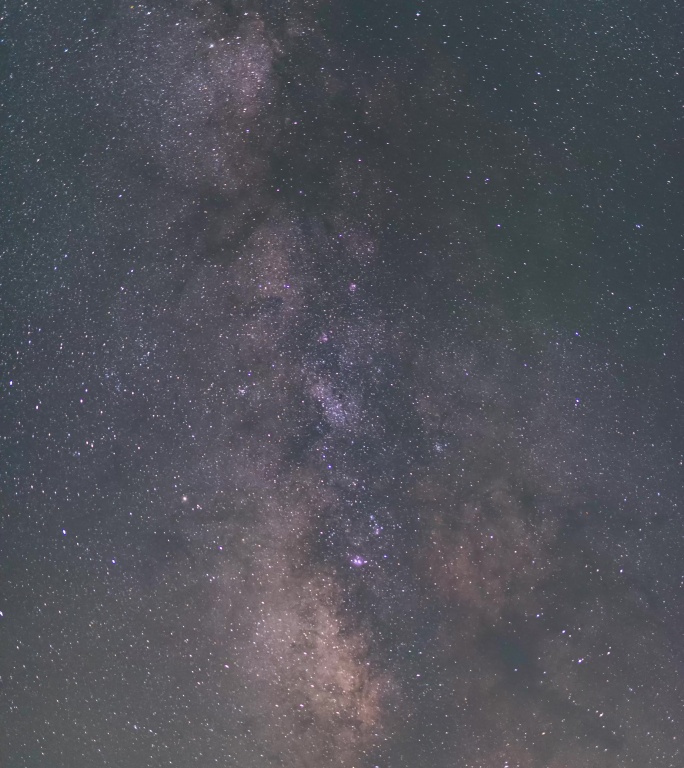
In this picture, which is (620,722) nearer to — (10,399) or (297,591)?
(297,591)

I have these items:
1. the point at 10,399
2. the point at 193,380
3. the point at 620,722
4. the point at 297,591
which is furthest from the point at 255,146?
the point at 620,722

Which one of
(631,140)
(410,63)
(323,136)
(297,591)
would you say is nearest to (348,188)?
(323,136)

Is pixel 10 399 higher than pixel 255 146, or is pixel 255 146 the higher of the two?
pixel 255 146

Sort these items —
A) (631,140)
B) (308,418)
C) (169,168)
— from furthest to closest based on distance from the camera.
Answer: (631,140) < (169,168) < (308,418)

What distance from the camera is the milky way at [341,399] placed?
3.18m

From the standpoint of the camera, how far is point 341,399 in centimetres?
317

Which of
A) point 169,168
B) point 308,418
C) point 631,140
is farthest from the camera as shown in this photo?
point 631,140

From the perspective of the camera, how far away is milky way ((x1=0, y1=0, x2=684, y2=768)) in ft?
10.4

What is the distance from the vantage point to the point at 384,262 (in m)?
3.26

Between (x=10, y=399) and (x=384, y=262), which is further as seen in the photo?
(x=10, y=399)

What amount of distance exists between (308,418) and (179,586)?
929 mm

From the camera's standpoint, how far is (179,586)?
129 inches

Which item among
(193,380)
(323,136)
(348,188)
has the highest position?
(323,136)

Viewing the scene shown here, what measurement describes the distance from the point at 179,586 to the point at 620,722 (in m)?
2.01
